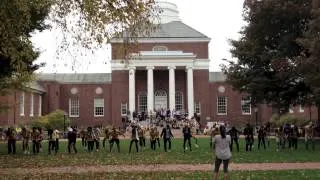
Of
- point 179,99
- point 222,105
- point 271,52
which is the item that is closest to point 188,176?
Answer: point 271,52

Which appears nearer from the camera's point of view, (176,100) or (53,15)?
(53,15)

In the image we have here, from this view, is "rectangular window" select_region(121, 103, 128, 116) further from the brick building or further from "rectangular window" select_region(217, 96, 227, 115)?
"rectangular window" select_region(217, 96, 227, 115)

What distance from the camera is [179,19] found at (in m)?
75.2

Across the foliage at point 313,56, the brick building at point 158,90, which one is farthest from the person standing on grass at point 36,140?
the brick building at point 158,90

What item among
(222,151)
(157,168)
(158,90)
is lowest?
(157,168)

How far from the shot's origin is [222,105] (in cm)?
7075

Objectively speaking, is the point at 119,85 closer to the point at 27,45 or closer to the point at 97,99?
the point at 97,99

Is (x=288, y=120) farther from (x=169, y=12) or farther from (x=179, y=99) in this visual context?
(x=169, y=12)

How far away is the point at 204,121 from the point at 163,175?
4995 cm

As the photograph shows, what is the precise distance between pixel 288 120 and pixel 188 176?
43292mm

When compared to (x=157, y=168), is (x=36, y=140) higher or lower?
higher

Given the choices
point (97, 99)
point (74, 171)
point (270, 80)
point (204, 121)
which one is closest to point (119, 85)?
point (97, 99)

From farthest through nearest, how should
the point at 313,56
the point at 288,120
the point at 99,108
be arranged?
the point at 99,108, the point at 288,120, the point at 313,56

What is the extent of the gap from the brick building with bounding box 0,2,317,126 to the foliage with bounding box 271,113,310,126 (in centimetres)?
271
